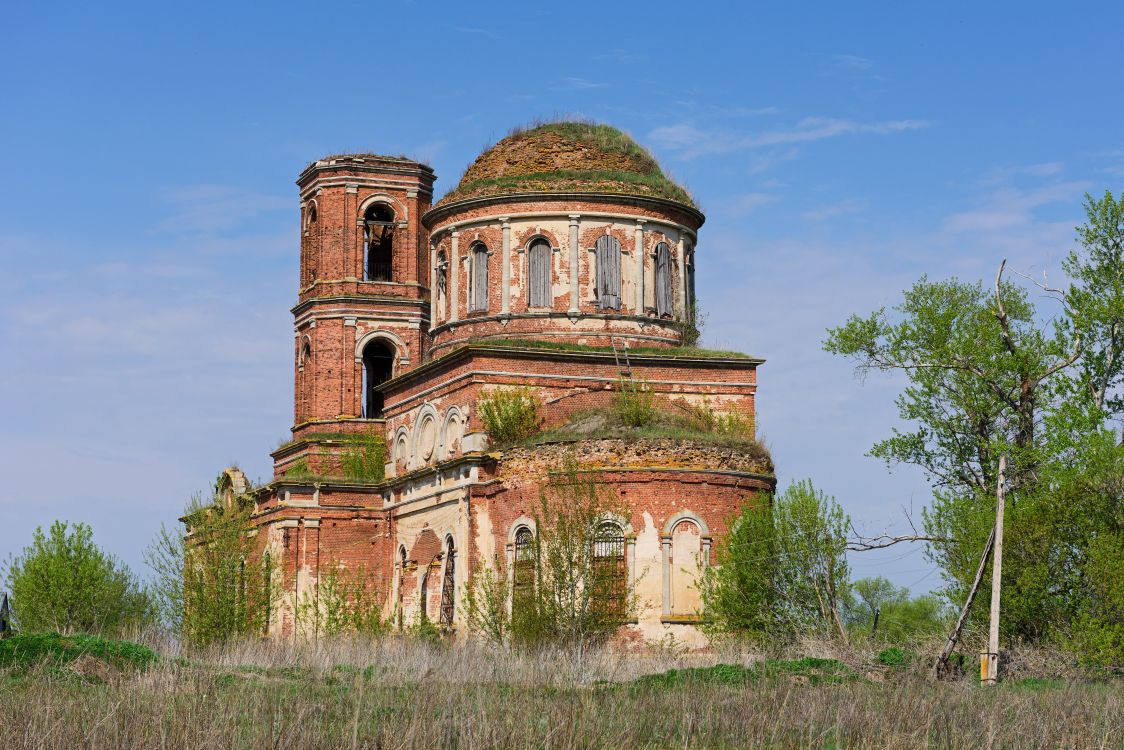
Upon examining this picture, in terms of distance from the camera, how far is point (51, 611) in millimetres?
42125

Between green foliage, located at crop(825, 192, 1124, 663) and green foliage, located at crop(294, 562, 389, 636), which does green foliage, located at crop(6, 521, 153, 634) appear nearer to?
green foliage, located at crop(294, 562, 389, 636)

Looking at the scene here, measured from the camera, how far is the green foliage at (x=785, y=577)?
28609mm

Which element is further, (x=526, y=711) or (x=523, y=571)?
(x=523, y=571)

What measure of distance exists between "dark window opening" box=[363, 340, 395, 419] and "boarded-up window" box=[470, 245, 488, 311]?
190 inches

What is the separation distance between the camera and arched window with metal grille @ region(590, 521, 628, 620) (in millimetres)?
A: 29000

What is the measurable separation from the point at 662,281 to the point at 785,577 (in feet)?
29.8

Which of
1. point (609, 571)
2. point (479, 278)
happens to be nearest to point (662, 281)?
point (479, 278)

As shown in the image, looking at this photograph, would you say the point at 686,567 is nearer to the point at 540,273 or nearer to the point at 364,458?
the point at 540,273

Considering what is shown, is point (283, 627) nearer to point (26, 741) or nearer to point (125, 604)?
point (125, 604)

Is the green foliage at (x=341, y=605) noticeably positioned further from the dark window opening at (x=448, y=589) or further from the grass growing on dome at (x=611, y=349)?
the grass growing on dome at (x=611, y=349)

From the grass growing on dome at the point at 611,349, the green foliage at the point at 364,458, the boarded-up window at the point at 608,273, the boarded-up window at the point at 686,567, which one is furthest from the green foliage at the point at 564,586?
the green foliage at the point at 364,458

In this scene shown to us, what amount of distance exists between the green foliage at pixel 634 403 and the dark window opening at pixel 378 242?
9656mm

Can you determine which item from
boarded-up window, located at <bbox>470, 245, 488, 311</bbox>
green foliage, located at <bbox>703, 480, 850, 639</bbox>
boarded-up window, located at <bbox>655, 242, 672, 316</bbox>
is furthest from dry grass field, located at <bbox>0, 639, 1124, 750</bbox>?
boarded-up window, located at <bbox>470, 245, 488, 311</bbox>

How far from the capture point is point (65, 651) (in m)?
21.1
